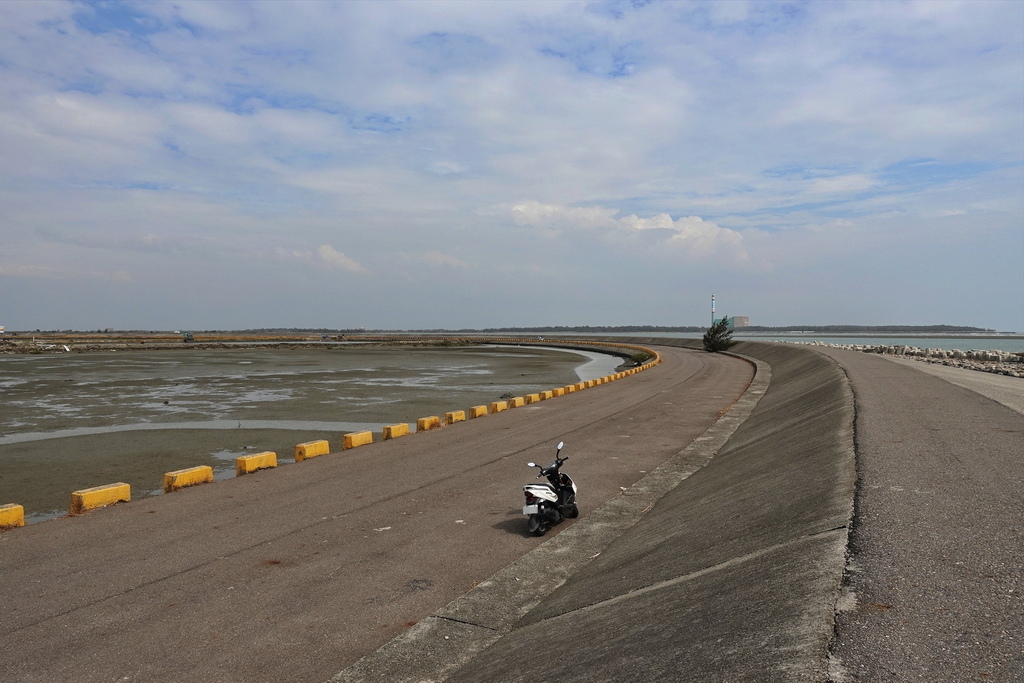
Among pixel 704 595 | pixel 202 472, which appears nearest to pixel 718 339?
pixel 202 472

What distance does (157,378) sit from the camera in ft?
144

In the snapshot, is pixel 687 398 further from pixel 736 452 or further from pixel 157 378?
pixel 157 378

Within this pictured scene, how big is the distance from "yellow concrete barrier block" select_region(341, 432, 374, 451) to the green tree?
212ft

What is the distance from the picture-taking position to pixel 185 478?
12.9m

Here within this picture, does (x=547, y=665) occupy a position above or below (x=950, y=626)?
below

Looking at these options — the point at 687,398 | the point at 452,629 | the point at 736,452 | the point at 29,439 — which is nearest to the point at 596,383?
the point at 687,398

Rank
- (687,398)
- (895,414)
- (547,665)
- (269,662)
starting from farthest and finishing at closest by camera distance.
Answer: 1. (687,398)
2. (895,414)
3. (269,662)
4. (547,665)

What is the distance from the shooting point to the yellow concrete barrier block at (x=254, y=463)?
1412 cm

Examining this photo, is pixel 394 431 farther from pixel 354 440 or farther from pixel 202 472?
pixel 202 472

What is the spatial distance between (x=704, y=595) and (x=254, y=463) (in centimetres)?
1104

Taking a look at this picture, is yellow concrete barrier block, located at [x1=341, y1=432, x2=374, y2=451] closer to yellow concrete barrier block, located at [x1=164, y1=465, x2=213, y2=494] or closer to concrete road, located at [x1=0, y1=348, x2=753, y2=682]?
concrete road, located at [x1=0, y1=348, x2=753, y2=682]

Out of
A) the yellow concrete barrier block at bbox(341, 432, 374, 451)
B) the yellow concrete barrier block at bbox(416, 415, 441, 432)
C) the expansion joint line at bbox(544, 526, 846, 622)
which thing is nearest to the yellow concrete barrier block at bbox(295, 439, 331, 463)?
the yellow concrete barrier block at bbox(341, 432, 374, 451)

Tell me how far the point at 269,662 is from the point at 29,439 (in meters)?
19.2

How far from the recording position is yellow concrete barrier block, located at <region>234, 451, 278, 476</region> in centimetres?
1412
